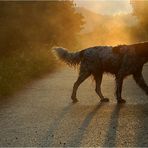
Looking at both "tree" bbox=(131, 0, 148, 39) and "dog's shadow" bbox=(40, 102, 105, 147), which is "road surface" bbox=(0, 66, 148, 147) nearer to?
"dog's shadow" bbox=(40, 102, 105, 147)

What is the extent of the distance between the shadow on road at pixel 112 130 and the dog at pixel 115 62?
124cm

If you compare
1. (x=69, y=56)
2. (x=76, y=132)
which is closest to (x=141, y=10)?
(x=69, y=56)

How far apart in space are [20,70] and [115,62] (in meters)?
6.73

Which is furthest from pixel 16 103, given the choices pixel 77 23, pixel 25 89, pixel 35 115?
pixel 77 23

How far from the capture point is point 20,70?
18406 mm

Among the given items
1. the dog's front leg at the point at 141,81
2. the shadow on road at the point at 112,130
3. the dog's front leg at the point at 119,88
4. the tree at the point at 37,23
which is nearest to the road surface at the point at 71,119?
the shadow on road at the point at 112,130

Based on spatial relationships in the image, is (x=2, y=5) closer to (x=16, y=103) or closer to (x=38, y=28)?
(x=38, y=28)

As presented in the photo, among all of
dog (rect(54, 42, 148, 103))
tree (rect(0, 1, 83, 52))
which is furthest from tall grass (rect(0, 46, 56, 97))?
tree (rect(0, 1, 83, 52))

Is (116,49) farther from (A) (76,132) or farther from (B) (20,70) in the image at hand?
(B) (20,70)

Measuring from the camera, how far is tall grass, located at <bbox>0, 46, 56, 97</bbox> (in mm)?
14780

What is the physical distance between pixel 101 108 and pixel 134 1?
83.8 ft

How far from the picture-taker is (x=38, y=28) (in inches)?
1377

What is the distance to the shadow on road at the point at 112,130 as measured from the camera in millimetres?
7900

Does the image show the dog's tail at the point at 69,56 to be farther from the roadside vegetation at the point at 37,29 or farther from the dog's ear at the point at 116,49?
the roadside vegetation at the point at 37,29
